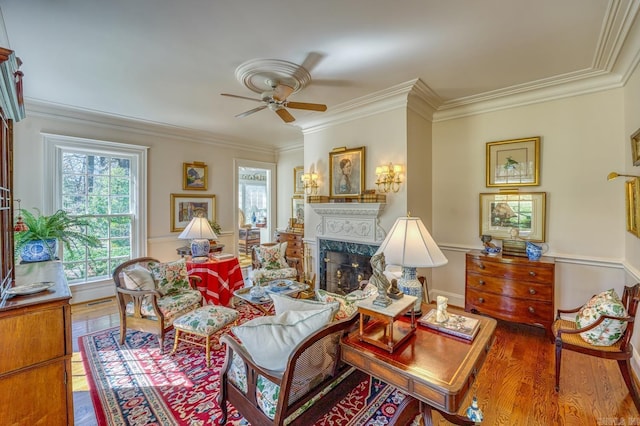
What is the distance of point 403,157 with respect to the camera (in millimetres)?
3586

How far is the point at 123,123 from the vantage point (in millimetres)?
4523

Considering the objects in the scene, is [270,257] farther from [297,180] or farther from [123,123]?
[123,123]

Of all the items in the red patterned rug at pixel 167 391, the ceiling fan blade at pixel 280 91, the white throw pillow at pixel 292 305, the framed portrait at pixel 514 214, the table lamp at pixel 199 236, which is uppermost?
the ceiling fan blade at pixel 280 91

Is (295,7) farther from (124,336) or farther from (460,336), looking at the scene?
(124,336)

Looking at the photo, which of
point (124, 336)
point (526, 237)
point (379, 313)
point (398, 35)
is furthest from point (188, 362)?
point (526, 237)

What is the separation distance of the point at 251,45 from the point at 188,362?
296cm

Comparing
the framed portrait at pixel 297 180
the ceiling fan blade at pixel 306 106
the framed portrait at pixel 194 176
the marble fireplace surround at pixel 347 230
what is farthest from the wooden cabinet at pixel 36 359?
the framed portrait at pixel 297 180

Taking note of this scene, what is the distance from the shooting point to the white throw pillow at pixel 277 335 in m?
1.45

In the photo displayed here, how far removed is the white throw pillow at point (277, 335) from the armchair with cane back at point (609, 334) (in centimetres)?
206

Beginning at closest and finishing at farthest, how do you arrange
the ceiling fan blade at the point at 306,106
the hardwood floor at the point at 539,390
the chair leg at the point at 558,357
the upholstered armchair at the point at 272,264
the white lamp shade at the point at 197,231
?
the hardwood floor at the point at 539,390 < the chair leg at the point at 558,357 < the ceiling fan blade at the point at 306,106 < the white lamp shade at the point at 197,231 < the upholstered armchair at the point at 272,264

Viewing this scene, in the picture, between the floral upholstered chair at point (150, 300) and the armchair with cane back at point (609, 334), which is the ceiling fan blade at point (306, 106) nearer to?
the floral upholstered chair at point (150, 300)

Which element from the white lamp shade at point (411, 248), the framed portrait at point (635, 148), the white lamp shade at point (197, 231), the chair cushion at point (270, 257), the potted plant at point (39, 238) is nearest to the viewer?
the white lamp shade at point (411, 248)

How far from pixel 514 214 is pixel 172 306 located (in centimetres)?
414

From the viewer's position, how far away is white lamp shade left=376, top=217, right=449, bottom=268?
1.70 m
